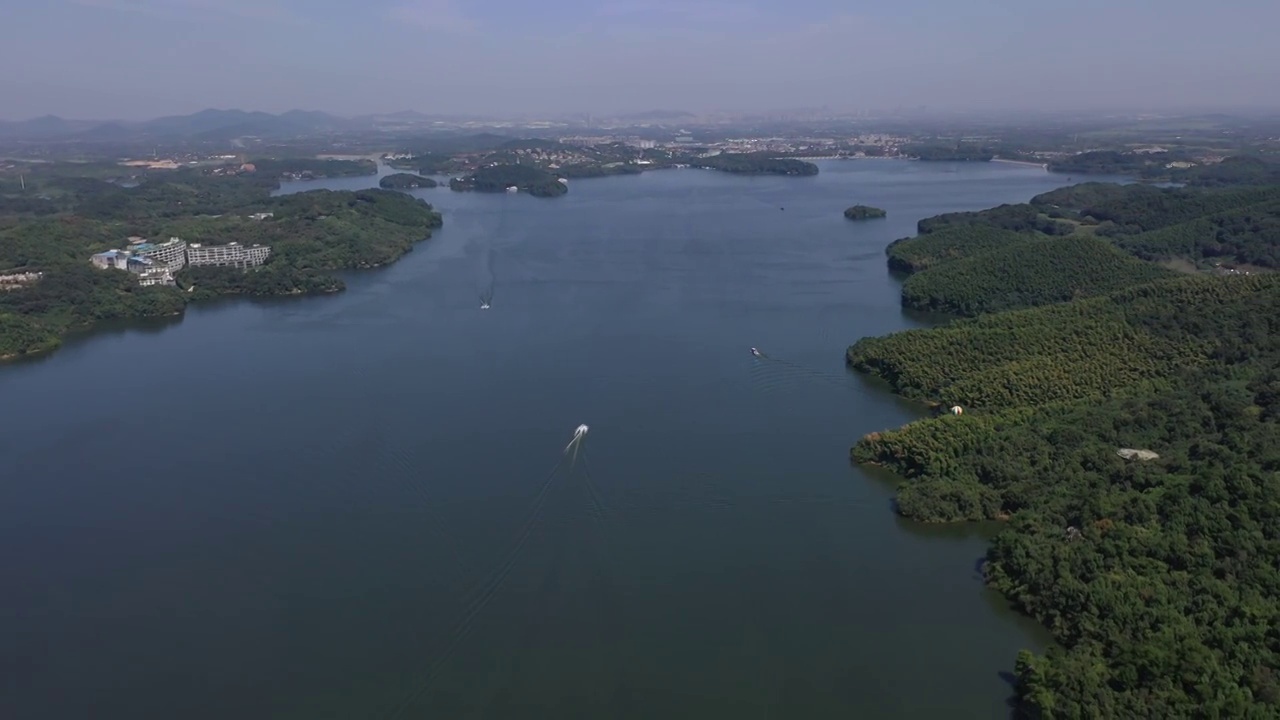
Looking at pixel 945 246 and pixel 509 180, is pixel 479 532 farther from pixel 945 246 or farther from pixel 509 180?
pixel 509 180

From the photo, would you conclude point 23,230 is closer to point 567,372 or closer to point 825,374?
point 567,372

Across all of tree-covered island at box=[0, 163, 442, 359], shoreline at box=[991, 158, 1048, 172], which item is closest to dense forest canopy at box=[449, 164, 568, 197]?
tree-covered island at box=[0, 163, 442, 359]

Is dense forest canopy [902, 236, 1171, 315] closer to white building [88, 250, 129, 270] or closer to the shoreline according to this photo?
white building [88, 250, 129, 270]

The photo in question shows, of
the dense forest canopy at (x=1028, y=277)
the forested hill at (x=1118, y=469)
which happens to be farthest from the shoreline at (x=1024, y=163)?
the forested hill at (x=1118, y=469)

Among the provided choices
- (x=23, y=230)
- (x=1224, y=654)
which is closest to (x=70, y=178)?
(x=23, y=230)

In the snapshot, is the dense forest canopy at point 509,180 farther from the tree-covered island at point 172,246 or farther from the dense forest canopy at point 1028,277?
the dense forest canopy at point 1028,277

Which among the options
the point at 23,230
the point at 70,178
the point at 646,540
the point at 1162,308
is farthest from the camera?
the point at 70,178

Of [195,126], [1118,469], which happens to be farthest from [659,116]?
[1118,469]

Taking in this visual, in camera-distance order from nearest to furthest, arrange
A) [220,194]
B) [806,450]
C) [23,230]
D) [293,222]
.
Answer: [806,450]
[23,230]
[293,222]
[220,194]
